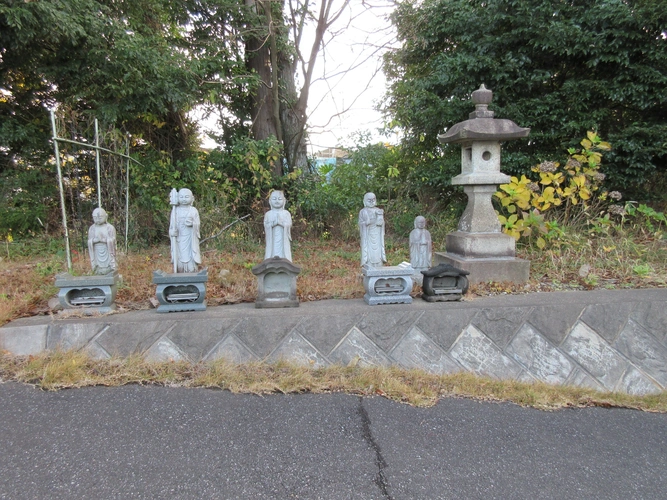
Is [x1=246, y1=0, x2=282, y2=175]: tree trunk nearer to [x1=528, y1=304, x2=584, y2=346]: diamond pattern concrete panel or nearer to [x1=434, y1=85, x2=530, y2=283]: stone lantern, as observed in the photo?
[x1=434, y1=85, x2=530, y2=283]: stone lantern

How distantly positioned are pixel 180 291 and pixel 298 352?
1.43m

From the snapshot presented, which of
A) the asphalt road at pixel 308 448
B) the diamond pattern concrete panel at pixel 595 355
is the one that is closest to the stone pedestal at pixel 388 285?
the asphalt road at pixel 308 448

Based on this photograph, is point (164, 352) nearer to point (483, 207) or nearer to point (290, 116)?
point (483, 207)

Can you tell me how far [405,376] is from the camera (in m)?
3.34

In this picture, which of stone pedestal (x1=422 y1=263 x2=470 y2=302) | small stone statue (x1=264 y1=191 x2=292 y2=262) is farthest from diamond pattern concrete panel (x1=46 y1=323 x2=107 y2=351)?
stone pedestal (x1=422 y1=263 x2=470 y2=302)

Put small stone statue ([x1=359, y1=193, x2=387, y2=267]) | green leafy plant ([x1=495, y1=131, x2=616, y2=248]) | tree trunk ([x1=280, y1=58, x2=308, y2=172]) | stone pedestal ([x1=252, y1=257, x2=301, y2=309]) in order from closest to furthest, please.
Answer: stone pedestal ([x1=252, y1=257, x2=301, y2=309]) < small stone statue ([x1=359, y1=193, x2=387, y2=267]) < green leafy plant ([x1=495, y1=131, x2=616, y2=248]) < tree trunk ([x1=280, y1=58, x2=308, y2=172])

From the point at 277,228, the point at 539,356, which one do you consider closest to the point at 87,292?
the point at 277,228

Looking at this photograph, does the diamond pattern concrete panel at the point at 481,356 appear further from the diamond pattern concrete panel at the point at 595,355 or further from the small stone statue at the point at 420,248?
the small stone statue at the point at 420,248

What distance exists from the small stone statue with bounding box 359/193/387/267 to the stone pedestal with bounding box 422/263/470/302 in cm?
57

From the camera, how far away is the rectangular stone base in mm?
4723

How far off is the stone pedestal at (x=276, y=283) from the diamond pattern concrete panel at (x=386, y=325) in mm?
841

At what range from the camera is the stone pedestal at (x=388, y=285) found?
4.03 m

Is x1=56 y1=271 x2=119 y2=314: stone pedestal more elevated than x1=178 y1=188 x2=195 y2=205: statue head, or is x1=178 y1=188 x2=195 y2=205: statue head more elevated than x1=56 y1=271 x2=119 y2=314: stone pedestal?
x1=178 y1=188 x2=195 y2=205: statue head

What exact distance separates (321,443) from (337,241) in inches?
225
